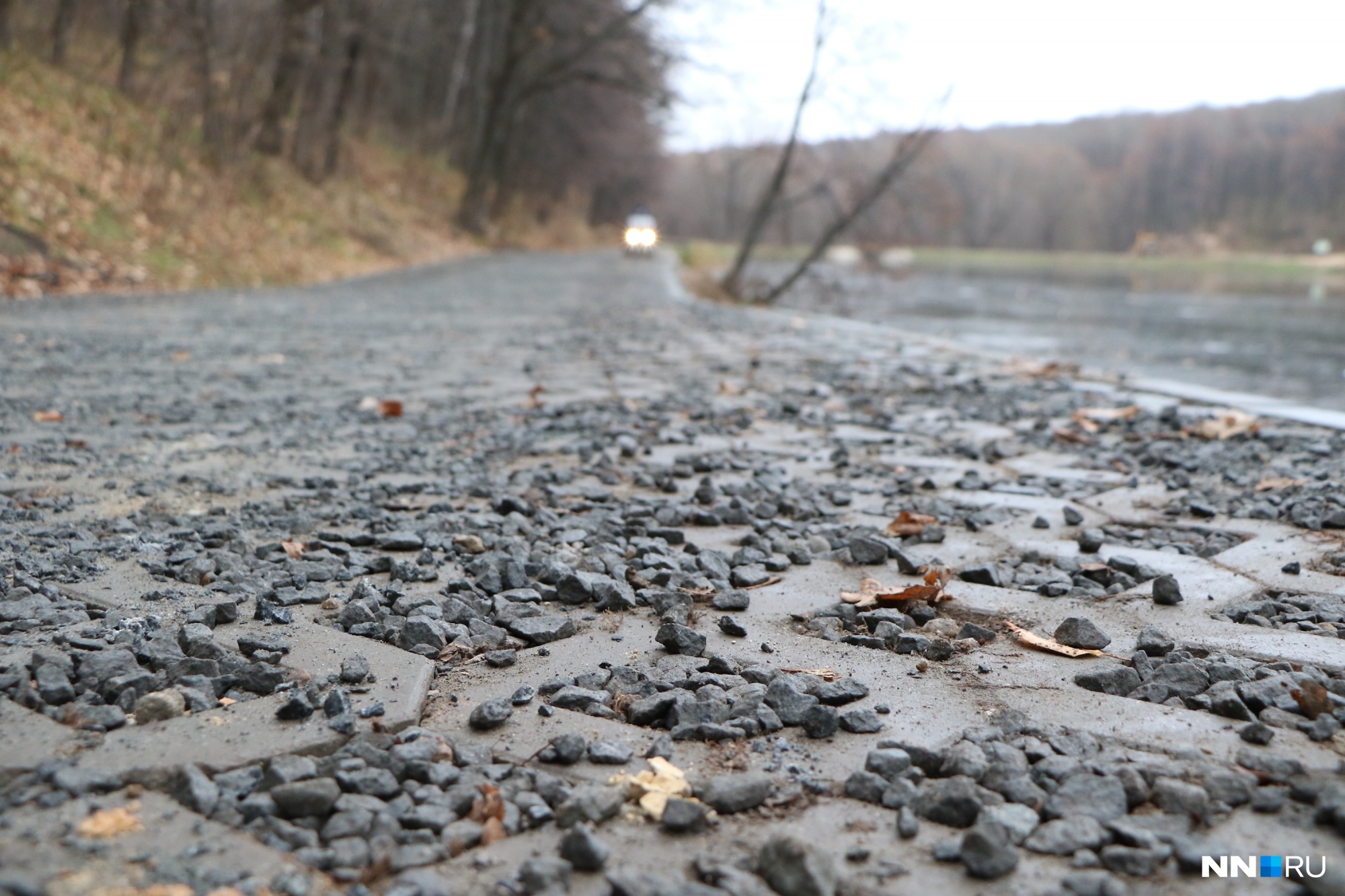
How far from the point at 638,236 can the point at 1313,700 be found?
37.6 meters

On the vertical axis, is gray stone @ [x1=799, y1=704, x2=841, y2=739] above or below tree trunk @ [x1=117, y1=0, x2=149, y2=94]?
below

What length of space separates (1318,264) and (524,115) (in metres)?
45.7

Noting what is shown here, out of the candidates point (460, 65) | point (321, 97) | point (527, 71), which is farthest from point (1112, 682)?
point (527, 71)

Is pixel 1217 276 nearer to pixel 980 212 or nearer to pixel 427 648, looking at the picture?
pixel 980 212

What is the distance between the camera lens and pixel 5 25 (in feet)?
40.2

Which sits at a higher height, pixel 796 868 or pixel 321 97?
pixel 321 97

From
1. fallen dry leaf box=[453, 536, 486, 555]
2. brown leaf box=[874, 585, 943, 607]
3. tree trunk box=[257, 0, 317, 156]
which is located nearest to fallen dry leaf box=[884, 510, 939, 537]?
brown leaf box=[874, 585, 943, 607]

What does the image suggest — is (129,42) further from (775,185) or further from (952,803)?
(952,803)

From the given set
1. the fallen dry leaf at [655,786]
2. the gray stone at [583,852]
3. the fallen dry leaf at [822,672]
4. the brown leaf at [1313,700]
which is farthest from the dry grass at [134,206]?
the brown leaf at [1313,700]

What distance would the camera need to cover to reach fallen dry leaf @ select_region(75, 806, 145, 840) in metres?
1.17

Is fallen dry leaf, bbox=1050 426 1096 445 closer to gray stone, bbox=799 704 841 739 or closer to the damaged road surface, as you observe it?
the damaged road surface

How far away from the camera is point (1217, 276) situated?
46188 mm

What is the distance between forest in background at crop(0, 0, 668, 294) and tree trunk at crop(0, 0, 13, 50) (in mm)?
26

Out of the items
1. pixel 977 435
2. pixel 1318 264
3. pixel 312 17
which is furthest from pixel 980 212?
pixel 977 435
